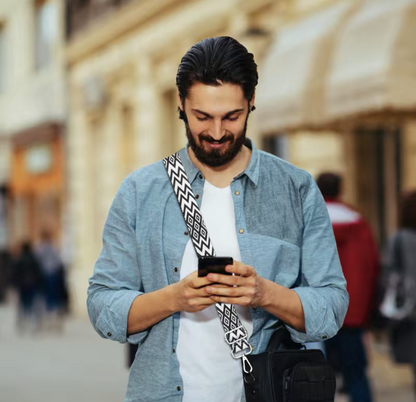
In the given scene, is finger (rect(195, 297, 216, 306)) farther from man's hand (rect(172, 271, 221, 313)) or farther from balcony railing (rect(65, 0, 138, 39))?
balcony railing (rect(65, 0, 138, 39))

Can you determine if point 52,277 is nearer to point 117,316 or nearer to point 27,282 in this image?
point 27,282

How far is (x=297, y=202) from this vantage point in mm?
2754

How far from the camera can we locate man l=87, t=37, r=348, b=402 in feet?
8.63

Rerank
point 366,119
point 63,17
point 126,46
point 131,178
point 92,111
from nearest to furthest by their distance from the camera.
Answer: point 131,178 < point 366,119 < point 126,46 < point 92,111 < point 63,17

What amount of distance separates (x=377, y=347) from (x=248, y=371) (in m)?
8.56

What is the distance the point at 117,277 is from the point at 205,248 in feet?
0.83

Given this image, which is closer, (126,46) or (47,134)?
(126,46)

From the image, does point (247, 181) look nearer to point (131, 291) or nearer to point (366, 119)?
point (131, 291)

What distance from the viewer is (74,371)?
37.9 feet

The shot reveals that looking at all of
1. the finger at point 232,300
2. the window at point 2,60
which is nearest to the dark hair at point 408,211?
the finger at point 232,300

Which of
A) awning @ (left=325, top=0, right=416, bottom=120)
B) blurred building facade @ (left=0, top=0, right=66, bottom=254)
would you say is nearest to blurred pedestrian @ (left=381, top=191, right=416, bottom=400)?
awning @ (left=325, top=0, right=416, bottom=120)

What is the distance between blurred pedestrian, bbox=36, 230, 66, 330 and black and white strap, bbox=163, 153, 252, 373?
15134 mm

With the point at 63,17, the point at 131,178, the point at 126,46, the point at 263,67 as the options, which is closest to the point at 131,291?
the point at 131,178

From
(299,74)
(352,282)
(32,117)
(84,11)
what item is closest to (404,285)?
(352,282)
